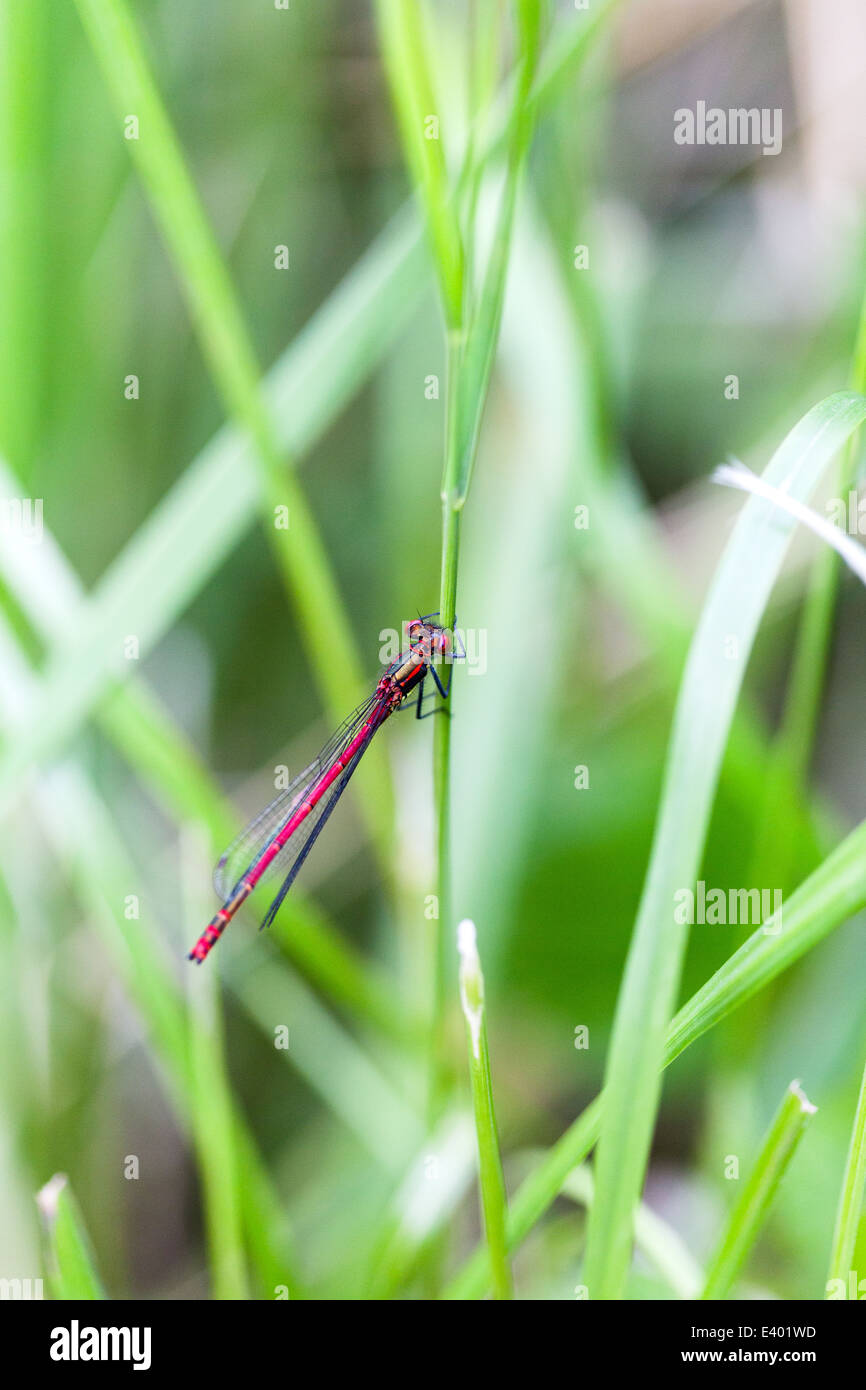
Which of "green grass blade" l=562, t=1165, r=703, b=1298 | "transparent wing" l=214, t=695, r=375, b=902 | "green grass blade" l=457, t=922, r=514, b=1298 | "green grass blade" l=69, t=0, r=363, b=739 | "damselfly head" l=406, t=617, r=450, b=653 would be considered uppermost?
"green grass blade" l=69, t=0, r=363, b=739

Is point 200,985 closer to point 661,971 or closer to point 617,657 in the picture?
point 661,971

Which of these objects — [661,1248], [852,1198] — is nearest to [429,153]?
[852,1198]

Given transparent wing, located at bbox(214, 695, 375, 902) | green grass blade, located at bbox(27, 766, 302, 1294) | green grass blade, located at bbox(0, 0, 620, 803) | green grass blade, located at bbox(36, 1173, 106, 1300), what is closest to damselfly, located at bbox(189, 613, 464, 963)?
transparent wing, located at bbox(214, 695, 375, 902)

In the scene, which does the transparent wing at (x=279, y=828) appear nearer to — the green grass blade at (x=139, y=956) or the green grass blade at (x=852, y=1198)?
the green grass blade at (x=139, y=956)

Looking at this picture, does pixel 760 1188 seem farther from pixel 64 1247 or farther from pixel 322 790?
pixel 322 790

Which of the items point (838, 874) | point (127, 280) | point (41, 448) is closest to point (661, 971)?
point (838, 874)

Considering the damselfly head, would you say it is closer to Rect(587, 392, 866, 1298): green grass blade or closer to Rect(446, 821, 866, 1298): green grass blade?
Rect(587, 392, 866, 1298): green grass blade

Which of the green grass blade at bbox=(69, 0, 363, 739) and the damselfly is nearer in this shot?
the green grass blade at bbox=(69, 0, 363, 739)
